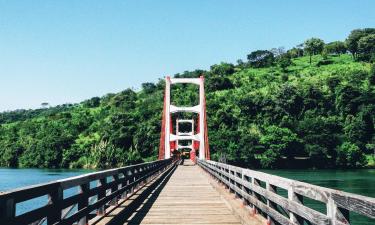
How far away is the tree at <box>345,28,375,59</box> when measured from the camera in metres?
167

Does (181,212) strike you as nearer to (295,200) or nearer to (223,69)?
(295,200)

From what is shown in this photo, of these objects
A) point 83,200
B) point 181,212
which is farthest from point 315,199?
point 181,212

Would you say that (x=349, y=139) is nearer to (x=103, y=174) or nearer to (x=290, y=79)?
(x=290, y=79)

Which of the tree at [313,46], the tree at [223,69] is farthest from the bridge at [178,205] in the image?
the tree at [313,46]

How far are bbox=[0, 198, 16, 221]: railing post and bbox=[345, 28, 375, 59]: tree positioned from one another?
172m

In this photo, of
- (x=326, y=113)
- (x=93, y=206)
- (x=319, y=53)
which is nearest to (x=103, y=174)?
(x=93, y=206)

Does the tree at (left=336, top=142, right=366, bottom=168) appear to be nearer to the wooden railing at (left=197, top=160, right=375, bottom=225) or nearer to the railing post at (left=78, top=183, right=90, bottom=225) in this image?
the wooden railing at (left=197, top=160, right=375, bottom=225)

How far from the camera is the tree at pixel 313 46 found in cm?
18188

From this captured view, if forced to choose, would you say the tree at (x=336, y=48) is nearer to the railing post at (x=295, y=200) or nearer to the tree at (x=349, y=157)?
the tree at (x=349, y=157)

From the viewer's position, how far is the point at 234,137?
94875mm

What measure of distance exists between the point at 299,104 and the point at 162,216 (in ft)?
363

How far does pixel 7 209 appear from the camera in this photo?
3697 millimetres

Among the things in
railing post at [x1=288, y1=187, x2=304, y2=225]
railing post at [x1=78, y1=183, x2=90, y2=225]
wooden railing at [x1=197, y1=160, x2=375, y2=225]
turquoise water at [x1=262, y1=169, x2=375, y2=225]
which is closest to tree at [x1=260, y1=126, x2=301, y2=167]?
turquoise water at [x1=262, y1=169, x2=375, y2=225]

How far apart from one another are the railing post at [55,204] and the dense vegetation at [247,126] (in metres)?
76.0
